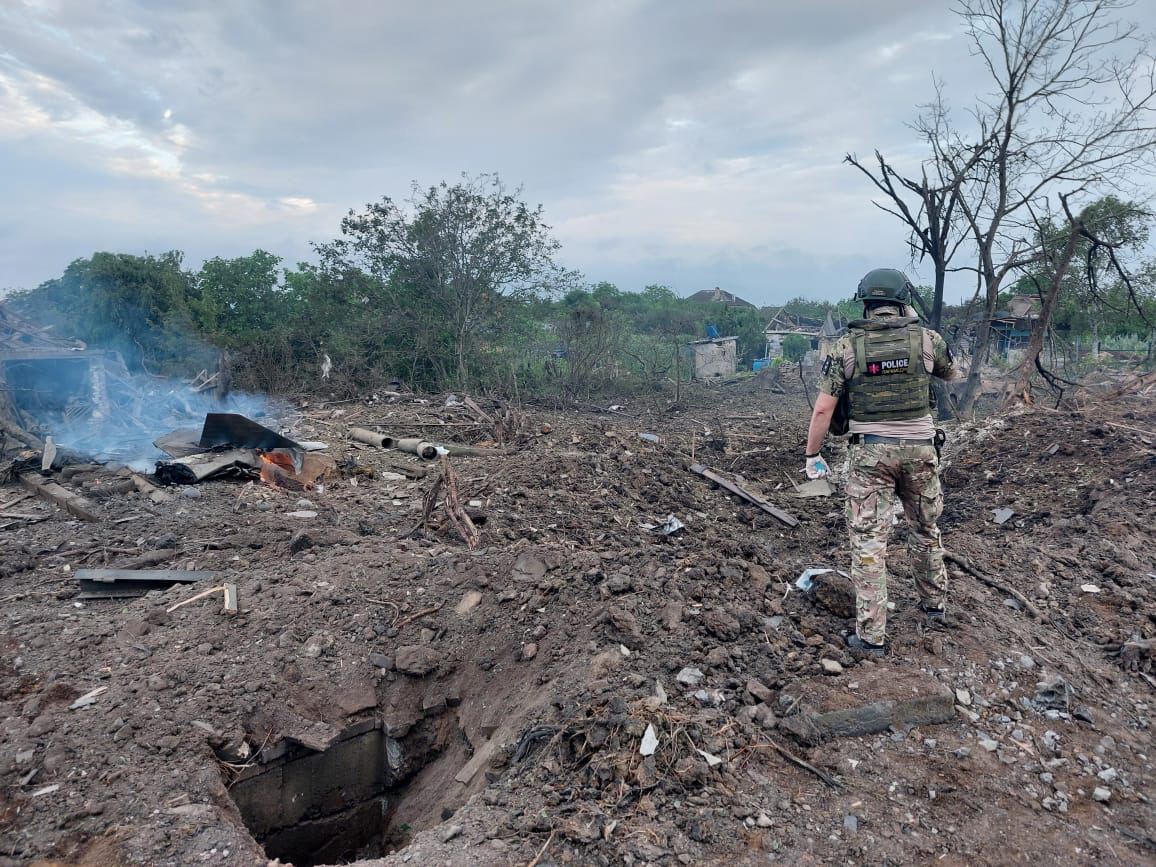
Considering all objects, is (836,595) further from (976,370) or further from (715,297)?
(715,297)

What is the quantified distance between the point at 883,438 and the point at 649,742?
1.91 meters

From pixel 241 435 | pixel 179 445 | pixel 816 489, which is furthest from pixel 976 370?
pixel 179 445

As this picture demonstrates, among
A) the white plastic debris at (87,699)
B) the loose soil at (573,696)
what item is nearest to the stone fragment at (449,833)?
the loose soil at (573,696)

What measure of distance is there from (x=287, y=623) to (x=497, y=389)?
12554 millimetres

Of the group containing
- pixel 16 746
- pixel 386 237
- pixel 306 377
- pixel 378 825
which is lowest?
pixel 378 825

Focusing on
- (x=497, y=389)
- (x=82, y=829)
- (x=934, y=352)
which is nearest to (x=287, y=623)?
(x=82, y=829)

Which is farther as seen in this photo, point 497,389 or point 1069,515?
point 497,389

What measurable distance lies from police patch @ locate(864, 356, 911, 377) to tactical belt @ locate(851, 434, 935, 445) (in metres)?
0.31

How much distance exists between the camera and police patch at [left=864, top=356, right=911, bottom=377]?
11.4 ft

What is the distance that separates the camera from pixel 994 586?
14.0 feet

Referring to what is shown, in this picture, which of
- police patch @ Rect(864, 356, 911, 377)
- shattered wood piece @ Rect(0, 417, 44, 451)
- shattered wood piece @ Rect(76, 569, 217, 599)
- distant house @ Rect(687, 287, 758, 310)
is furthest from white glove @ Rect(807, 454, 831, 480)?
distant house @ Rect(687, 287, 758, 310)

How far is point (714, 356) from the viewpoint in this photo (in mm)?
26953

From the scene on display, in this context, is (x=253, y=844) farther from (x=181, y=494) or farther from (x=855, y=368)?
(x=181, y=494)

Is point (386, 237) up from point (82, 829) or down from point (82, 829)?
up
